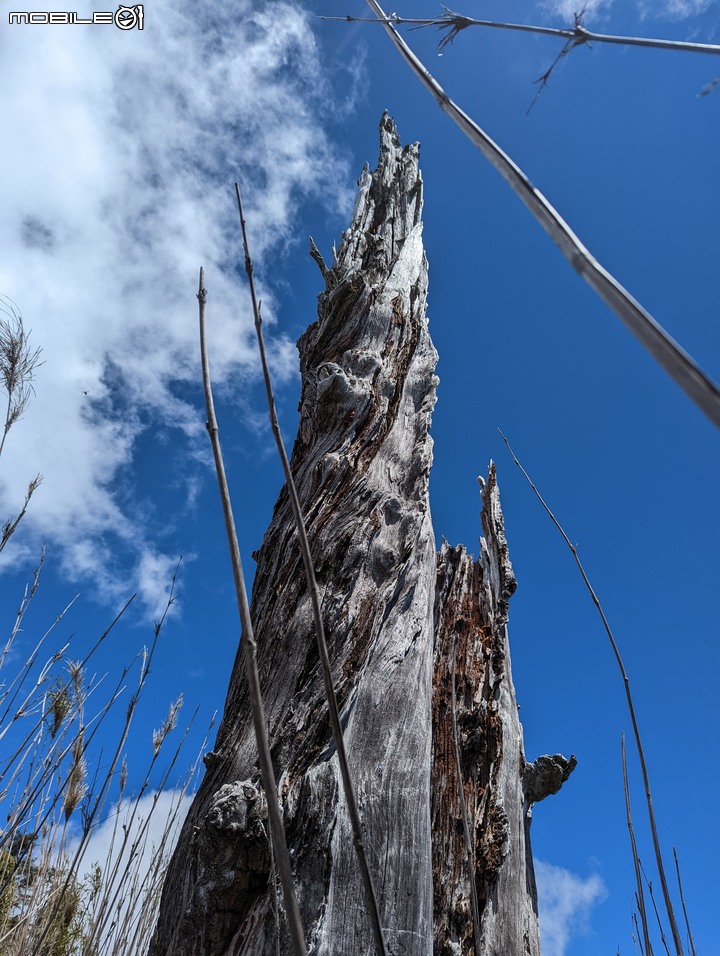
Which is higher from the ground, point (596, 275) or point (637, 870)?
point (637, 870)

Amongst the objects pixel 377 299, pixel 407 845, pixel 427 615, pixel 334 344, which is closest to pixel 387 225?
pixel 377 299

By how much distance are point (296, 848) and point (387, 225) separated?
2.79 meters

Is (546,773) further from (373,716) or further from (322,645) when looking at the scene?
(322,645)

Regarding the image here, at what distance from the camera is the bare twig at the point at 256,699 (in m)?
0.35

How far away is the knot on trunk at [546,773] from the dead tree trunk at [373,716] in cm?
4

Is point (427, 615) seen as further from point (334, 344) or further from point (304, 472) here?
point (334, 344)

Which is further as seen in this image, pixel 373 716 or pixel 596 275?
pixel 373 716

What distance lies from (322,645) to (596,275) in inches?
11.9

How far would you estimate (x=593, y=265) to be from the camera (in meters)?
0.37

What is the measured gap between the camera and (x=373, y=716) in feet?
4.37

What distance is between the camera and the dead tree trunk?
1.11 meters

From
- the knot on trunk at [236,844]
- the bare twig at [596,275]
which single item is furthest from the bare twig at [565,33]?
the knot on trunk at [236,844]

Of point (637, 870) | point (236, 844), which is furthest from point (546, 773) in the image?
point (236, 844)

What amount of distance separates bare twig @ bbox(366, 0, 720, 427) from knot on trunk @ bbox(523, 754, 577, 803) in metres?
1.58
